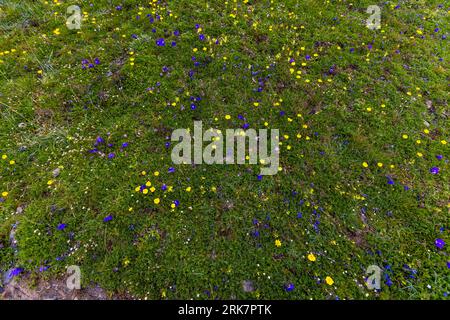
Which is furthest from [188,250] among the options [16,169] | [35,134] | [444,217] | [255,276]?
[444,217]

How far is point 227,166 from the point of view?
208 inches

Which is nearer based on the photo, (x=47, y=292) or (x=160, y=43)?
(x=47, y=292)

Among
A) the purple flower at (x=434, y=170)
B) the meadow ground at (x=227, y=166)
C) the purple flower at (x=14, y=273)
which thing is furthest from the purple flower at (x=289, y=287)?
the purple flower at (x=14, y=273)

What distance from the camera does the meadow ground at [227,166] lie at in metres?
4.26

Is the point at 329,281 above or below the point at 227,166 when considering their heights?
below

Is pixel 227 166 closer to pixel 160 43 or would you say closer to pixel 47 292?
pixel 47 292

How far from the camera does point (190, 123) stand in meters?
5.77

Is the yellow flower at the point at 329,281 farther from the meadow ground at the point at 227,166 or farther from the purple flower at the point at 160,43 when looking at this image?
the purple flower at the point at 160,43

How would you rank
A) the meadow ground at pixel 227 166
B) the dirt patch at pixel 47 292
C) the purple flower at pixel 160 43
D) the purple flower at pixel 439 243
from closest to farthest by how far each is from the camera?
the dirt patch at pixel 47 292 < the meadow ground at pixel 227 166 < the purple flower at pixel 439 243 < the purple flower at pixel 160 43

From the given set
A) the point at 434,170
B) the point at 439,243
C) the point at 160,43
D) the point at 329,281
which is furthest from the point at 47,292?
the point at 434,170

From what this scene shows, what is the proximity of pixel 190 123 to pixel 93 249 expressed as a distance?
302cm

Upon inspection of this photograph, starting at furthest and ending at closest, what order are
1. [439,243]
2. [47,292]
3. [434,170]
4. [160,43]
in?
[160,43]
[434,170]
[439,243]
[47,292]

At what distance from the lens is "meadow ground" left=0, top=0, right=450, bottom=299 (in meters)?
4.26

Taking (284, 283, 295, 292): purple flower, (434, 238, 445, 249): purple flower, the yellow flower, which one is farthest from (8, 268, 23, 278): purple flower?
(434, 238, 445, 249): purple flower
